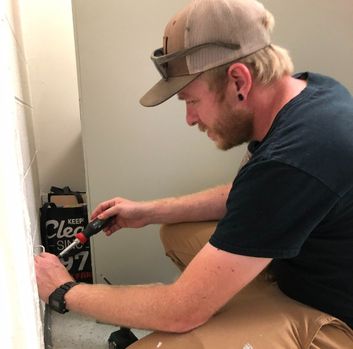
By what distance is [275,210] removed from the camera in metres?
0.69

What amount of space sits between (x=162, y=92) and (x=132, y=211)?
1.26ft

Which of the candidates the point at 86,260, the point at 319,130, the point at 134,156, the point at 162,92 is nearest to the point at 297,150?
the point at 319,130

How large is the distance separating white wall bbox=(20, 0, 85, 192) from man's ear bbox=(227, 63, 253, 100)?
45.0 inches

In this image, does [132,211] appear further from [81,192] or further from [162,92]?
[81,192]

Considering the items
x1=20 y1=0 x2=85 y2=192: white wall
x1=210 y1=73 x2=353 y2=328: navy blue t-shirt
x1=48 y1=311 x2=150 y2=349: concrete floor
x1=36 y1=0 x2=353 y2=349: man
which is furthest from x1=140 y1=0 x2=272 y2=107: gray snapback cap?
x1=20 y1=0 x2=85 y2=192: white wall

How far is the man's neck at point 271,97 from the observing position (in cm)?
81

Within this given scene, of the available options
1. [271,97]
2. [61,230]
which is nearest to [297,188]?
[271,97]

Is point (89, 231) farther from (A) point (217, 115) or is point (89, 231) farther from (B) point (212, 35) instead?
(B) point (212, 35)

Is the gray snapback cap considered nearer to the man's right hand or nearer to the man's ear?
the man's ear

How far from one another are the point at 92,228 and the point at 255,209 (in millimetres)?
502

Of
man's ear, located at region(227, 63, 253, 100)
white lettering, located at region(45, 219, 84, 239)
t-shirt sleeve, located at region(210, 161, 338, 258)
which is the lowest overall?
white lettering, located at region(45, 219, 84, 239)

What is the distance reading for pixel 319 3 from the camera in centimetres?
126

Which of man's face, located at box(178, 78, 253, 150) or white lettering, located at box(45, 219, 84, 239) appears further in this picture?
white lettering, located at box(45, 219, 84, 239)

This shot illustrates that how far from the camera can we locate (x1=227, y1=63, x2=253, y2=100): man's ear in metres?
0.78
